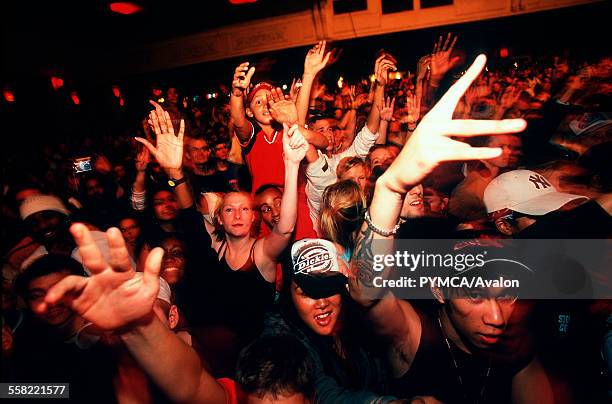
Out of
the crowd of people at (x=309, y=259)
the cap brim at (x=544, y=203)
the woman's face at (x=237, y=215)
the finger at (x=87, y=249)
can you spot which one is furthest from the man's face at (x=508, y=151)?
the finger at (x=87, y=249)

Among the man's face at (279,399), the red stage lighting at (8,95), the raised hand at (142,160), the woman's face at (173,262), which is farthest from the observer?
the red stage lighting at (8,95)

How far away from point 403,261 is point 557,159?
1.09 meters

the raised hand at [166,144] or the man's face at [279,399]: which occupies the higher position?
the raised hand at [166,144]

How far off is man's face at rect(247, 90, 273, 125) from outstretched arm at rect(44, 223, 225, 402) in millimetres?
1309

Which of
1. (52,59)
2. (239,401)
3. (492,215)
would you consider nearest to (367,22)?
(52,59)

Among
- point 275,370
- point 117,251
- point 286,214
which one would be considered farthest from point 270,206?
point 117,251

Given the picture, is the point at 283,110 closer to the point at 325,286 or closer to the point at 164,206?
the point at 164,206

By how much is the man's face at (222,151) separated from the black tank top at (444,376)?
158 cm

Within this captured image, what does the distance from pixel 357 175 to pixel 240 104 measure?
2.67 ft

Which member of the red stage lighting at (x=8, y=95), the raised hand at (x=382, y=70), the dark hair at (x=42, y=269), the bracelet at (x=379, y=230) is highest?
the red stage lighting at (x=8, y=95)

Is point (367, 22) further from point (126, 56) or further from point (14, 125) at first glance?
point (14, 125)

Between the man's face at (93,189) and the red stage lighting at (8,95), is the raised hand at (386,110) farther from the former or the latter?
the red stage lighting at (8,95)

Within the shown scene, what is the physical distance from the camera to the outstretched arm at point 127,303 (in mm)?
1067

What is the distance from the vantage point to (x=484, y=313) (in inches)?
61.4
